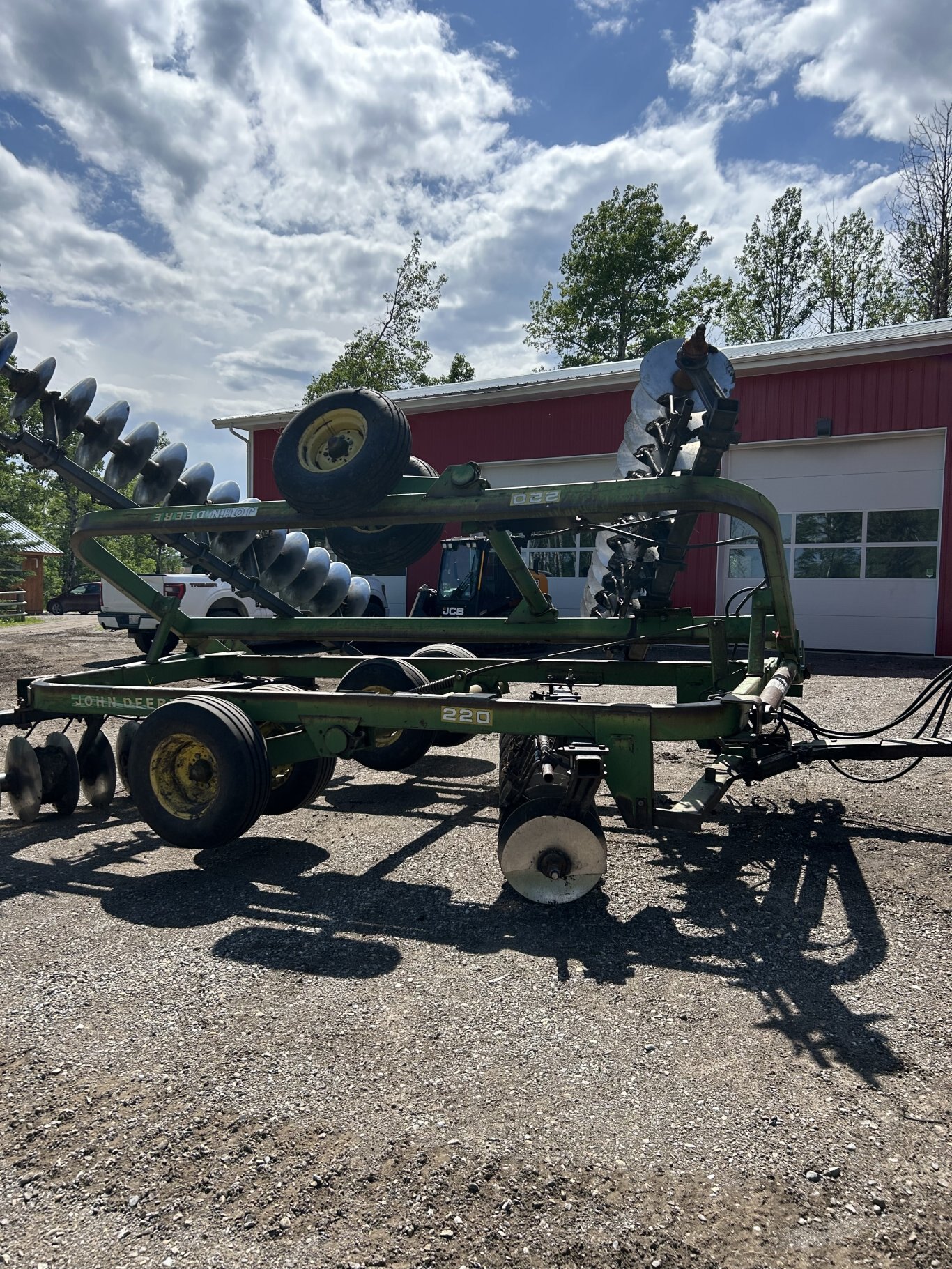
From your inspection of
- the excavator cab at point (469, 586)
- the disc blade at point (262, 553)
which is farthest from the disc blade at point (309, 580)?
the excavator cab at point (469, 586)

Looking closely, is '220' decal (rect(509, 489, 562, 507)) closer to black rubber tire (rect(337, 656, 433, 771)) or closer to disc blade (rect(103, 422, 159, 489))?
black rubber tire (rect(337, 656, 433, 771))

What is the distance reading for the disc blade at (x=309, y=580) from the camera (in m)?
8.75

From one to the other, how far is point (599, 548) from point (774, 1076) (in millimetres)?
8184

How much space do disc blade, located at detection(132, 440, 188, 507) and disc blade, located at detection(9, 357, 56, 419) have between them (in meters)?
1.02

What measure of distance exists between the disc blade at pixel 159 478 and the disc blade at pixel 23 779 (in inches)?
92.5

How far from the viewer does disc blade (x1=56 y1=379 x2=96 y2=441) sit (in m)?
6.64

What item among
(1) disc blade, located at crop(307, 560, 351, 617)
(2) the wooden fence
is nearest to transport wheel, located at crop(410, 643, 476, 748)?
(1) disc blade, located at crop(307, 560, 351, 617)

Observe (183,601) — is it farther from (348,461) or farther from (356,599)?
(348,461)

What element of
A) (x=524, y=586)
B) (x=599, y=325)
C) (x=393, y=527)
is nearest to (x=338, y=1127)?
(x=524, y=586)

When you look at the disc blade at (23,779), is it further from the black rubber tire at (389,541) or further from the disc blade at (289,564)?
the disc blade at (289,564)

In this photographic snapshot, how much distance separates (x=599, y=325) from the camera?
131ft

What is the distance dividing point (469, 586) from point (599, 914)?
40.2 feet

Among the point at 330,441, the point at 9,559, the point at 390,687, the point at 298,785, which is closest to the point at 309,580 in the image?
the point at 330,441

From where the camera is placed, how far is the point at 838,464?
15.9m
